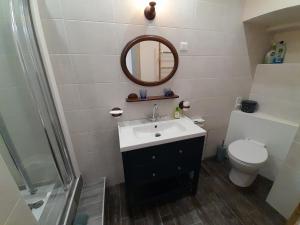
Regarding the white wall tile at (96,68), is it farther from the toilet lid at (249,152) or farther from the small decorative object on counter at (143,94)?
the toilet lid at (249,152)

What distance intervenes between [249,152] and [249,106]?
59 centimetres

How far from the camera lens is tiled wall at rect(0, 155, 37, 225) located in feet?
1.37

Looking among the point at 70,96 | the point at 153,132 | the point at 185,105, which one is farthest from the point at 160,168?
the point at 70,96

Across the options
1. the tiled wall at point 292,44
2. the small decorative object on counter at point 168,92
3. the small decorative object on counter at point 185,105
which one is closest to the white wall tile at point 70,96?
the small decorative object on counter at point 168,92

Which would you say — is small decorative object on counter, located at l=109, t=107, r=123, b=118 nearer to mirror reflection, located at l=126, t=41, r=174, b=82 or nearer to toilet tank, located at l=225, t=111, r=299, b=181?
mirror reflection, located at l=126, t=41, r=174, b=82

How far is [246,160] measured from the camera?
4.54 ft

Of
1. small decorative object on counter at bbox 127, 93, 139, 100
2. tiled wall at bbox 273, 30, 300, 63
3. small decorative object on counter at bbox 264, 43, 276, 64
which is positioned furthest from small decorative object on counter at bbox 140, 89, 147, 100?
tiled wall at bbox 273, 30, 300, 63

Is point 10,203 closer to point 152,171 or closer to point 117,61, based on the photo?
point 152,171

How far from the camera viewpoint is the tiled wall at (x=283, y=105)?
1.18 m

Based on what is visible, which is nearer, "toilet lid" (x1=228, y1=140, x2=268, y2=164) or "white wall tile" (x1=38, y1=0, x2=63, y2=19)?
"white wall tile" (x1=38, y1=0, x2=63, y2=19)

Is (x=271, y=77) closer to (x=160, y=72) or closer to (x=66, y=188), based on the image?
(x=160, y=72)

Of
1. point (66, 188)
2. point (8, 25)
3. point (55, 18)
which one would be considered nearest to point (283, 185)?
point (66, 188)

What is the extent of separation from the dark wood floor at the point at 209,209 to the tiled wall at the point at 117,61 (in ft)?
1.24

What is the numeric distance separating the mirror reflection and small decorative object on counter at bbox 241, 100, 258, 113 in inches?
43.3
